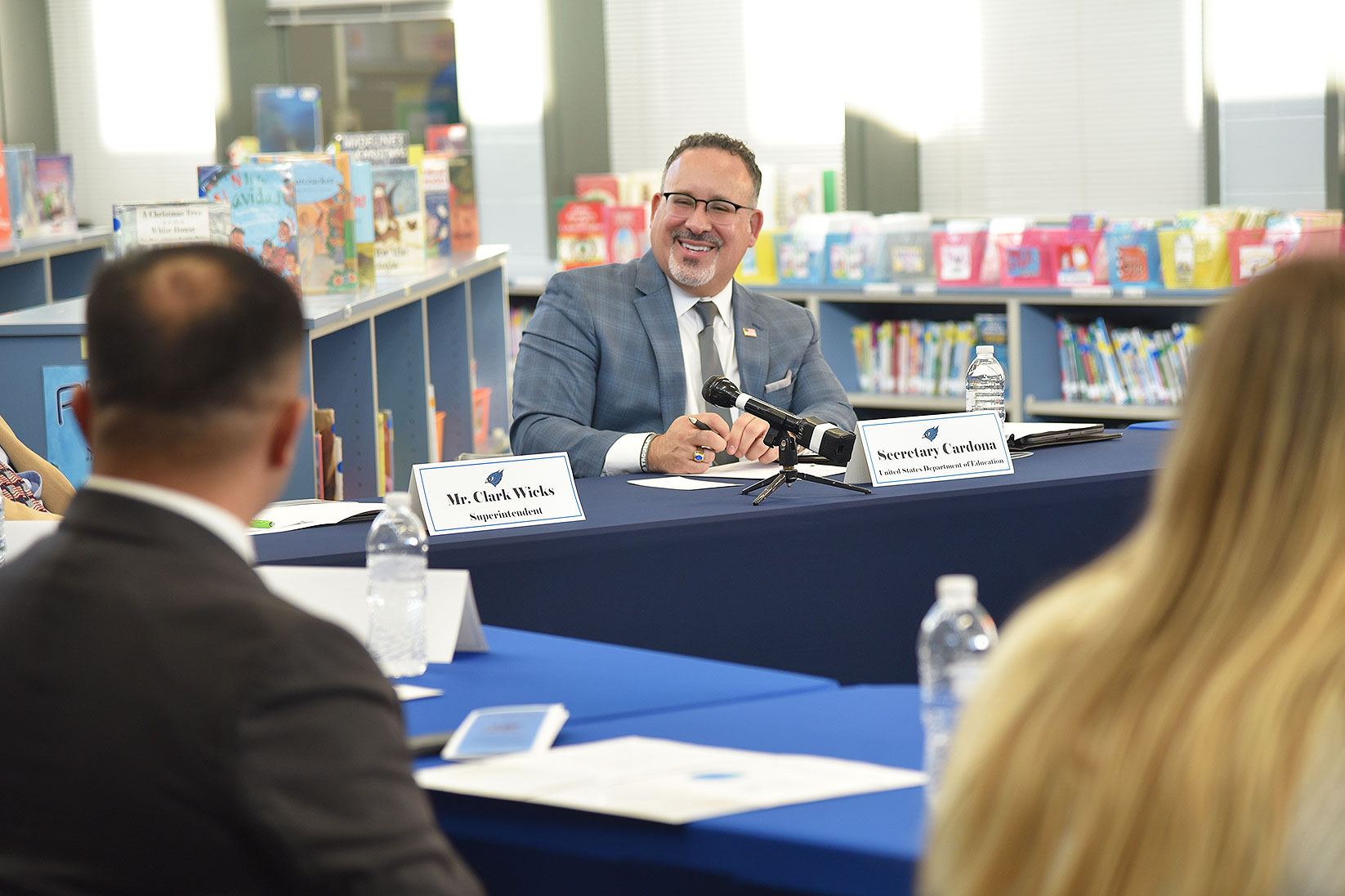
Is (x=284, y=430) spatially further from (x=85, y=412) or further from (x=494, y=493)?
(x=494, y=493)

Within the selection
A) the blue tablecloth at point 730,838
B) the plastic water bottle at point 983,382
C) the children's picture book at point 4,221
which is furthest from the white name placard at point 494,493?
the children's picture book at point 4,221

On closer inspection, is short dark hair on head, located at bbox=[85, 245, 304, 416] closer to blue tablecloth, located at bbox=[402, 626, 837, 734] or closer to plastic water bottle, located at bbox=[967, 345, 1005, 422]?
blue tablecloth, located at bbox=[402, 626, 837, 734]

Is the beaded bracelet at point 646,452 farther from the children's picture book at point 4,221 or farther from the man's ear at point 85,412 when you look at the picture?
the children's picture book at point 4,221

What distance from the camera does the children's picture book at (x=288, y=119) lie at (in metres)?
6.62

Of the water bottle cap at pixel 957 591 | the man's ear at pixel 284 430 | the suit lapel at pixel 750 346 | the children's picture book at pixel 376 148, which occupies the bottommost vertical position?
the water bottle cap at pixel 957 591

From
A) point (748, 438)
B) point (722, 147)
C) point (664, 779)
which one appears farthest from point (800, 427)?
point (664, 779)

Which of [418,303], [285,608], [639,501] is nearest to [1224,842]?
[285,608]

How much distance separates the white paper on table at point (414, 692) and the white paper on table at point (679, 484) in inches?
49.1

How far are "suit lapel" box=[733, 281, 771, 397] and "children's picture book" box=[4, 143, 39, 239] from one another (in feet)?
12.6

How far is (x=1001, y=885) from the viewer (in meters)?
0.93

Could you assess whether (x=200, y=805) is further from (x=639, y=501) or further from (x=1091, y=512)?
(x=1091, y=512)

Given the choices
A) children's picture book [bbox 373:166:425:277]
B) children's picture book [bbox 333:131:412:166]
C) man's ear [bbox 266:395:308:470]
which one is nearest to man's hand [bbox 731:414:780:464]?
man's ear [bbox 266:395:308:470]

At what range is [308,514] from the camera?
2801 millimetres

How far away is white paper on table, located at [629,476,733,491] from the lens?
3082mm
